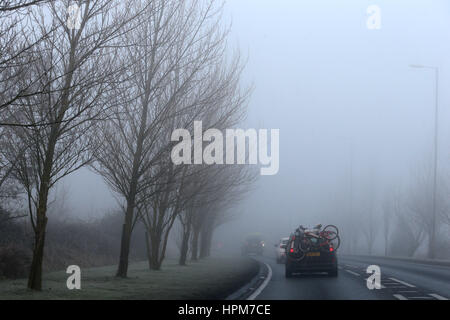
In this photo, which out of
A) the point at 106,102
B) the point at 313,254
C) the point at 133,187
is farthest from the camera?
the point at 313,254

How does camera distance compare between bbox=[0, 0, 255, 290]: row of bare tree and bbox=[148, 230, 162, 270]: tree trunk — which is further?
bbox=[148, 230, 162, 270]: tree trunk

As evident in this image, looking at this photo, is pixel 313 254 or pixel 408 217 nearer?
pixel 313 254

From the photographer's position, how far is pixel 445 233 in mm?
64375

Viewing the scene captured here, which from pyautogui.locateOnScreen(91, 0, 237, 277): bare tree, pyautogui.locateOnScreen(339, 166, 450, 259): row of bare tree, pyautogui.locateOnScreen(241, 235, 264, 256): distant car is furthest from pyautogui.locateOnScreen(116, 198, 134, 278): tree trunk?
pyautogui.locateOnScreen(241, 235, 264, 256): distant car

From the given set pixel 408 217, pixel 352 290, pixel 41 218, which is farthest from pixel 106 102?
pixel 408 217

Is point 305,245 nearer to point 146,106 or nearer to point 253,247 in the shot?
point 146,106

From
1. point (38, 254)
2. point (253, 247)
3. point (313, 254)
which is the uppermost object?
point (38, 254)

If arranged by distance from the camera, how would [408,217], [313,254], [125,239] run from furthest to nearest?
1. [408,217]
2. [313,254]
3. [125,239]

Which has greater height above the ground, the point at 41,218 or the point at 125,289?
the point at 41,218

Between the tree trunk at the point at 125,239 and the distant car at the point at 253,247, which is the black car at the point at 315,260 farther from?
the distant car at the point at 253,247

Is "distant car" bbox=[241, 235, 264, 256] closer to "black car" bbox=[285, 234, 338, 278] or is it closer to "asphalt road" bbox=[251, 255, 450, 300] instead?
"black car" bbox=[285, 234, 338, 278]

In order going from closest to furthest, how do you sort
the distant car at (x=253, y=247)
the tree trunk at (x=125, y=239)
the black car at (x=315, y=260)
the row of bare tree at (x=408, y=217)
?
the tree trunk at (x=125, y=239) < the black car at (x=315, y=260) < the row of bare tree at (x=408, y=217) < the distant car at (x=253, y=247)

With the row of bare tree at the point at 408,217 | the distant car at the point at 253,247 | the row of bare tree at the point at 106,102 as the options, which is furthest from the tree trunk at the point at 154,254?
the distant car at the point at 253,247

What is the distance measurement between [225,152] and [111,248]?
60.4 feet
